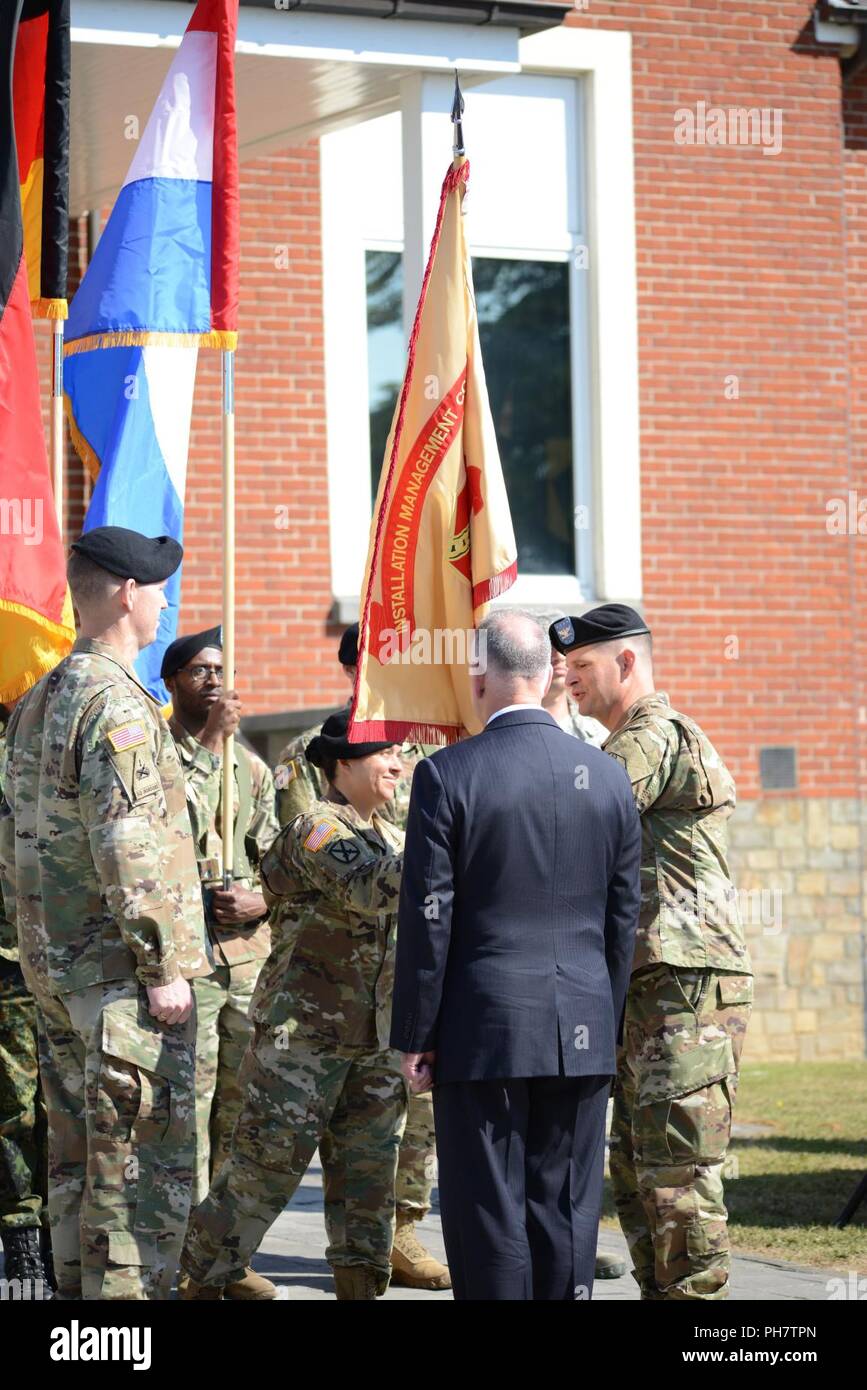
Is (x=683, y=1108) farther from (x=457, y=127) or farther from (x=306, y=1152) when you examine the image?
(x=457, y=127)

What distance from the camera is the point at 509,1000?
15.5ft

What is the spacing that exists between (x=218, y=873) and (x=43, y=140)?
2.84 metres

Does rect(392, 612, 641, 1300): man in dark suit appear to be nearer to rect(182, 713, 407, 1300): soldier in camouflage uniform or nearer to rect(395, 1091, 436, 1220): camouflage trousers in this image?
rect(182, 713, 407, 1300): soldier in camouflage uniform

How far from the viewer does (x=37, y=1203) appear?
262 inches

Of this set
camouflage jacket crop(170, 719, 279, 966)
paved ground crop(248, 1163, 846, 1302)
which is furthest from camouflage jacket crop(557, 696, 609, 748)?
paved ground crop(248, 1163, 846, 1302)

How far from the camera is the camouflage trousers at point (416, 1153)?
7004 mm

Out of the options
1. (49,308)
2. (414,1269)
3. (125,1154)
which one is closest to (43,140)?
(49,308)

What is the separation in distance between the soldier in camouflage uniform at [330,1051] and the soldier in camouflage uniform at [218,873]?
2.12 feet

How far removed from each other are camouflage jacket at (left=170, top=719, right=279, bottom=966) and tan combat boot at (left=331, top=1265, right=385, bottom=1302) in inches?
53.7

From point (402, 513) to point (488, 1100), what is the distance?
2.46 meters

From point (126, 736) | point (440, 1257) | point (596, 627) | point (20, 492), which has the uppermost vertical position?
point (20, 492)

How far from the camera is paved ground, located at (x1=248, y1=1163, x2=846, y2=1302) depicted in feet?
20.8

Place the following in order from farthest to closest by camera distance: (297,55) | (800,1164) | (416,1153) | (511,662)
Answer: (297,55)
(800,1164)
(416,1153)
(511,662)
